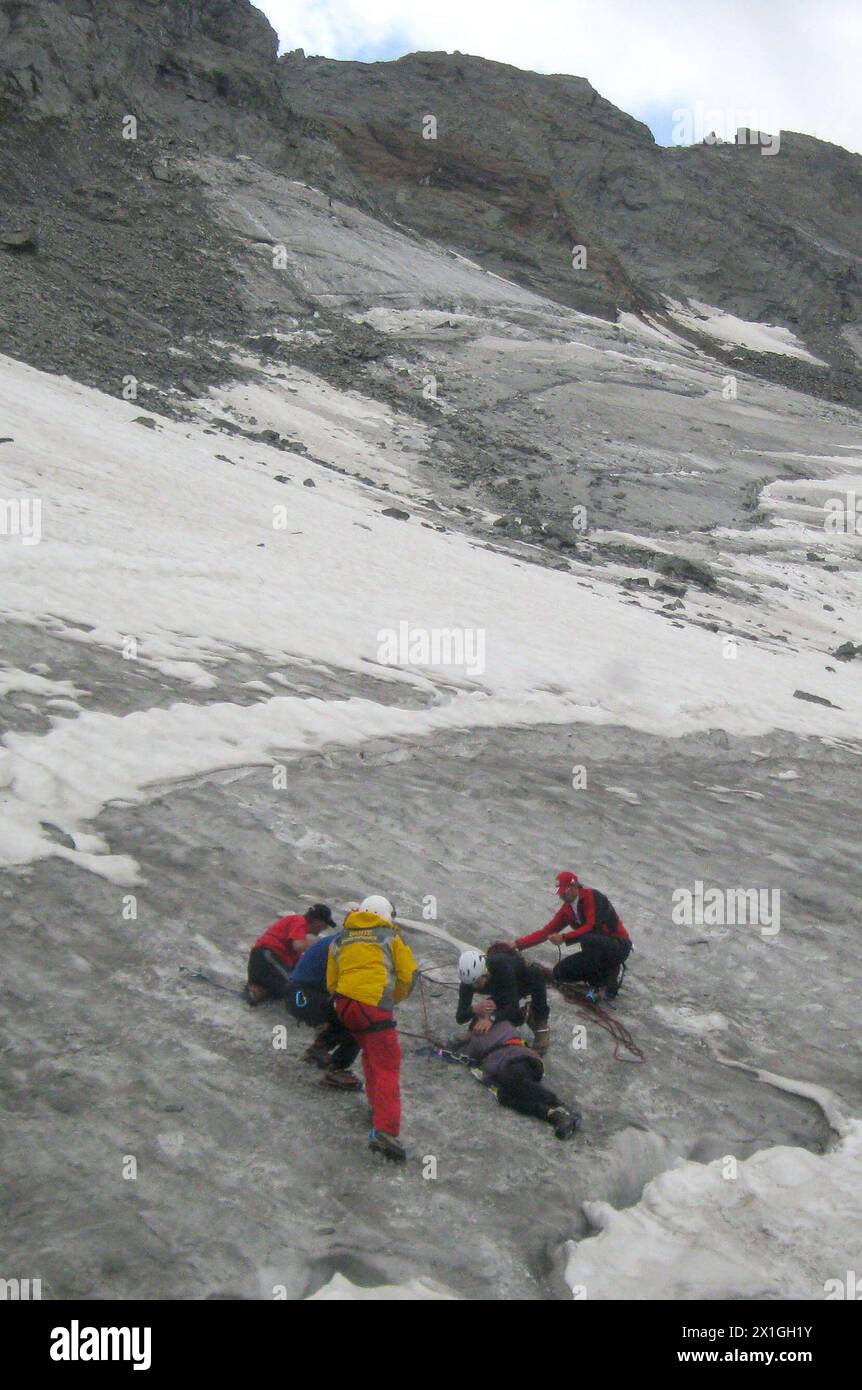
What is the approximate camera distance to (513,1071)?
6527mm

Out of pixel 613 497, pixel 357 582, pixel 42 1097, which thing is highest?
pixel 613 497

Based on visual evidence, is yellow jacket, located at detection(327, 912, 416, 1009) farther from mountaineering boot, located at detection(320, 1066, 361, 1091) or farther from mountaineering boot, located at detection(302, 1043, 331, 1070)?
mountaineering boot, located at detection(320, 1066, 361, 1091)

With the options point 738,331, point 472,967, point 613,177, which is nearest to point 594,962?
point 472,967

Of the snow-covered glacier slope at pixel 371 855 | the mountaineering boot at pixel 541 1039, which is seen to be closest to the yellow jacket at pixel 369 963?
the snow-covered glacier slope at pixel 371 855

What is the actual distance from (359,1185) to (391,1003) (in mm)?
1061

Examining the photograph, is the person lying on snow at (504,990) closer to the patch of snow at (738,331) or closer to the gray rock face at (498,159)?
the gray rock face at (498,159)

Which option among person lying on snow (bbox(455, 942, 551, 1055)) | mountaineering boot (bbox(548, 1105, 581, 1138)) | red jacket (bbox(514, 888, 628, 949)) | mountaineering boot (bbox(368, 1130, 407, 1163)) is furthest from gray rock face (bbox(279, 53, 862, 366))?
mountaineering boot (bbox(368, 1130, 407, 1163))

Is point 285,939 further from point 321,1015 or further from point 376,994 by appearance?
point 376,994

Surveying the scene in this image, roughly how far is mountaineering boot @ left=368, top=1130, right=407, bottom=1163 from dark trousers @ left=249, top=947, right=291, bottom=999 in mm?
1317

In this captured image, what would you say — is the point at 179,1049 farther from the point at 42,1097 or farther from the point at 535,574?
the point at 535,574

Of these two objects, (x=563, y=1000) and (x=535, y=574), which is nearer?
(x=563, y=1000)

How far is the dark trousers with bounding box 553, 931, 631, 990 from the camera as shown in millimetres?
8062
